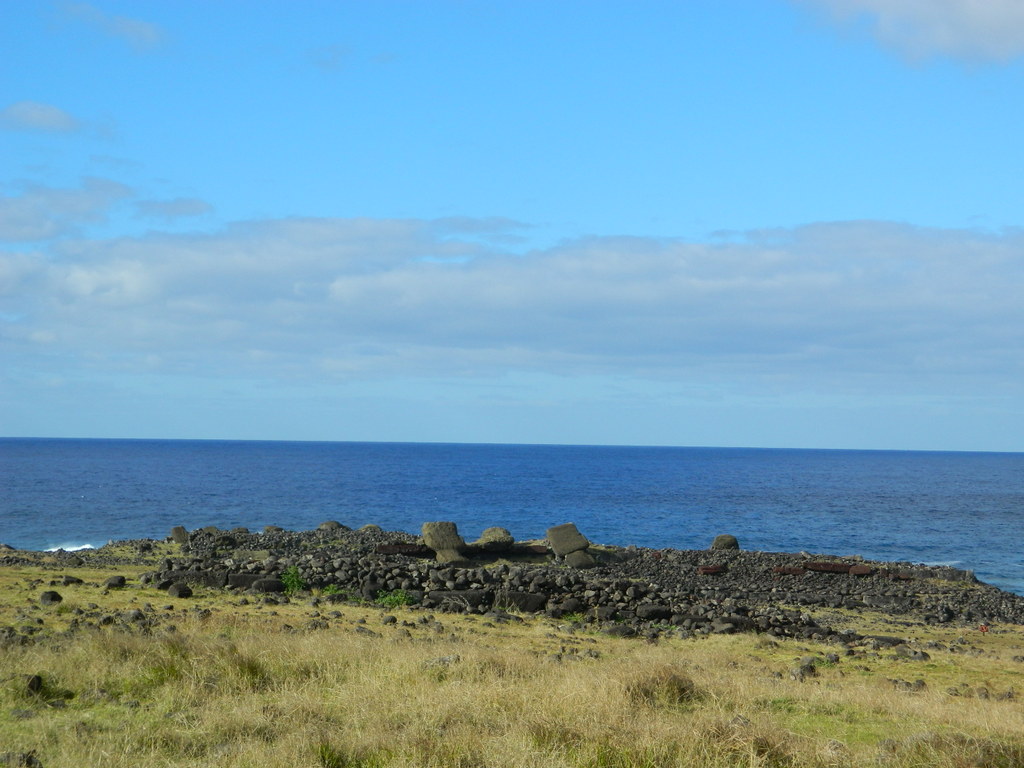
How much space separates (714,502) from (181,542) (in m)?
57.7

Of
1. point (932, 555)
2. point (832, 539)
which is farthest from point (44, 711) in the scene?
point (832, 539)

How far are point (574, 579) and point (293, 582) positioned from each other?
7261mm

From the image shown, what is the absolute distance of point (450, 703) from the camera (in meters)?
9.58

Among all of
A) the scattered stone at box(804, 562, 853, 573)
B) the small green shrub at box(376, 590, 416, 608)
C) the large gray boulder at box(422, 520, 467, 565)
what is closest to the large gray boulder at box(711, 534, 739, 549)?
the scattered stone at box(804, 562, 853, 573)

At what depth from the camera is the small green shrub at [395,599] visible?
21141 millimetres

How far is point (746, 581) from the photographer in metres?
30.2

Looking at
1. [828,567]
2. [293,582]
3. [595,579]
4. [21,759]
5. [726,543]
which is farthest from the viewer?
[726,543]

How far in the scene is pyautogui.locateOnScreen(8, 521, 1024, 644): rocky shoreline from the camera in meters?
20.9

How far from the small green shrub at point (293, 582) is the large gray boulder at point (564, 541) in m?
11.3

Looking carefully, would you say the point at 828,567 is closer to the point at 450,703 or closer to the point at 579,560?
the point at 579,560

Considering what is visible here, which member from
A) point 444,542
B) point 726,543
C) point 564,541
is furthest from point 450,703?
point 726,543

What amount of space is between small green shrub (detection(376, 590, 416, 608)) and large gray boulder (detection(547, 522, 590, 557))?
35.9 ft

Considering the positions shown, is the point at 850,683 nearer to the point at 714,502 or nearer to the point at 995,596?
the point at 995,596

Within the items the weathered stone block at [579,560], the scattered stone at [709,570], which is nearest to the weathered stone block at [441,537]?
the weathered stone block at [579,560]
